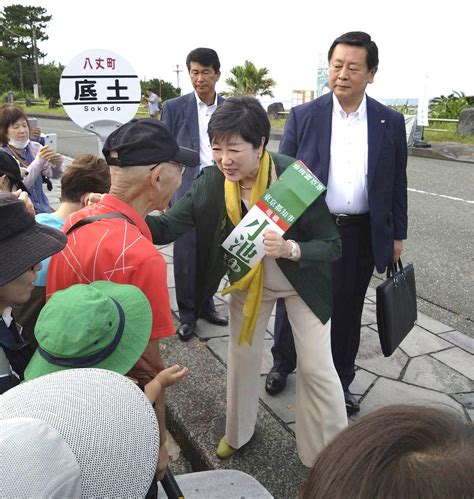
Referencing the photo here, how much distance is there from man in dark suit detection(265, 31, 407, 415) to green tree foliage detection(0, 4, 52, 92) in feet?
175

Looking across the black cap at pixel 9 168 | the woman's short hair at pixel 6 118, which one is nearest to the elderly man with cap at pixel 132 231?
the black cap at pixel 9 168

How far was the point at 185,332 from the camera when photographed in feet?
10.7

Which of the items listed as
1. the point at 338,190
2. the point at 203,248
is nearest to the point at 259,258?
the point at 203,248

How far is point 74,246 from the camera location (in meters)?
1.48

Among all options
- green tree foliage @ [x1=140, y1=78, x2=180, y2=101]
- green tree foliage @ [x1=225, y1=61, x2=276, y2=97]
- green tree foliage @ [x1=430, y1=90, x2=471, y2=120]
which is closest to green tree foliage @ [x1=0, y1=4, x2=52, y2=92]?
green tree foliage @ [x1=140, y1=78, x2=180, y2=101]

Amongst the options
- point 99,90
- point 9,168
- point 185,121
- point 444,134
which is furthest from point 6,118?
point 444,134

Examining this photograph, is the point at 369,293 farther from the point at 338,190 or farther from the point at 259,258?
the point at 259,258

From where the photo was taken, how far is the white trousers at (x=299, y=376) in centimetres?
199

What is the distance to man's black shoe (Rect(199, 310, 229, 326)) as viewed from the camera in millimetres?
3516

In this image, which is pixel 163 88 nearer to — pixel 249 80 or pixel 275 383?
pixel 249 80

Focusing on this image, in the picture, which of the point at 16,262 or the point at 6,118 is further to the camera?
the point at 6,118

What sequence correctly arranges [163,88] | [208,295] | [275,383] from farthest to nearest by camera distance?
[163,88] → [275,383] → [208,295]

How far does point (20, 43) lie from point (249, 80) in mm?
38635

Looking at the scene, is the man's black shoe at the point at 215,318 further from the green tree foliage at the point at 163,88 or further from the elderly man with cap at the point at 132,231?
the green tree foliage at the point at 163,88
